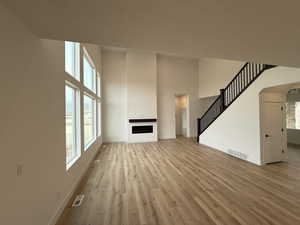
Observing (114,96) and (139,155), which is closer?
(139,155)

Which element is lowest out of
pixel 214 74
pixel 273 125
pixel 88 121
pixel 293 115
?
pixel 273 125

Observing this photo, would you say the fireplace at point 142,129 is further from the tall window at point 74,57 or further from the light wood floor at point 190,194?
the tall window at point 74,57

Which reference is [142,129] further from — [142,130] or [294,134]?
[294,134]

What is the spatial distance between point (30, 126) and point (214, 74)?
340 inches

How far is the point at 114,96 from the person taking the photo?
851cm

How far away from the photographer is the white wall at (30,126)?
1283 mm

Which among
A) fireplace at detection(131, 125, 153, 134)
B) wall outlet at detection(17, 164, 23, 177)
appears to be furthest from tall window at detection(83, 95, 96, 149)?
wall outlet at detection(17, 164, 23, 177)

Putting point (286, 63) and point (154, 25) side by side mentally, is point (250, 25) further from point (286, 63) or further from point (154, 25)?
point (286, 63)

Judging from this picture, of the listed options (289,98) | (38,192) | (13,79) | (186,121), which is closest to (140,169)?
(38,192)

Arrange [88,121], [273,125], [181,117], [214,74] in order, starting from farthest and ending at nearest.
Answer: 1. [181,117]
2. [214,74]
3. [88,121]
4. [273,125]

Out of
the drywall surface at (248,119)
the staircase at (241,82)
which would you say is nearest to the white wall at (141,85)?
the staircase at (241,82)

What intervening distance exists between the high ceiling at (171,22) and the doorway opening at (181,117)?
8005 millimetres

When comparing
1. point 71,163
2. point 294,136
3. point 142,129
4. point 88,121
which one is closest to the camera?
point 71,163

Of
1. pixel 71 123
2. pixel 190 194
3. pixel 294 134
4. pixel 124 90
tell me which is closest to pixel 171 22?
pixel 190 194
